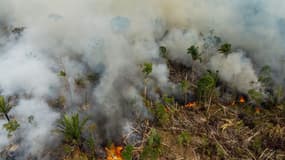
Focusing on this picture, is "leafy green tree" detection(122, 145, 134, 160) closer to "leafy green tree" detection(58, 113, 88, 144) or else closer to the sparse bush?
the sparse bush

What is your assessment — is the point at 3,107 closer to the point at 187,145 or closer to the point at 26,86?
the point at 26,86

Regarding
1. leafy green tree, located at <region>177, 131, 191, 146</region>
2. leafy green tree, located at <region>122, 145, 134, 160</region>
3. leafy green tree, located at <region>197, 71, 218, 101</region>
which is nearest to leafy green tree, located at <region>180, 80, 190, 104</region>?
leafy green tree, located at <region>197, 71, 218, 101</region>

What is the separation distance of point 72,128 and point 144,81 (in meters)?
3.58

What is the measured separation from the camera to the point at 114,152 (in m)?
9.65

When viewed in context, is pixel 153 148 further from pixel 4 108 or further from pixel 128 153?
pixel 4 108

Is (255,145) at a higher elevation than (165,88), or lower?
lower

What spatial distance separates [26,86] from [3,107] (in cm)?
176

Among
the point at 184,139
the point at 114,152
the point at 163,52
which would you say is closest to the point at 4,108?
the point at 114,152

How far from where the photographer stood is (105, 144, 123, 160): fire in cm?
952

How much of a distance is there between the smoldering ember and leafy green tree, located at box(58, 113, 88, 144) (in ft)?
0.10

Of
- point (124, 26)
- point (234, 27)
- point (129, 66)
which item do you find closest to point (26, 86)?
point (129, 66)

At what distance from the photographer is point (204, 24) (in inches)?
546

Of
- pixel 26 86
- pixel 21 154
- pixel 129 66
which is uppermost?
pixel 129 66

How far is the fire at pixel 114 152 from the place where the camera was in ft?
31.2
